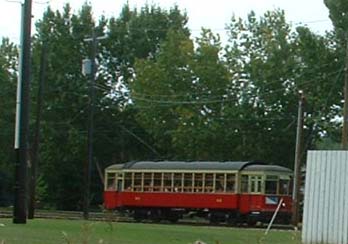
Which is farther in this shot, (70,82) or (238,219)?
(70,82)

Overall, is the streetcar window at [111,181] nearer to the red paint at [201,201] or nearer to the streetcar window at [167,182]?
the red paint at [201,201]

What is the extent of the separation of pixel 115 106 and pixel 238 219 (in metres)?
26.8

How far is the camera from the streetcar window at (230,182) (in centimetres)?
4688

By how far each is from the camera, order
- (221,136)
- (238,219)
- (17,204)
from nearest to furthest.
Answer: (17,204)
(238,219)
(221,136)

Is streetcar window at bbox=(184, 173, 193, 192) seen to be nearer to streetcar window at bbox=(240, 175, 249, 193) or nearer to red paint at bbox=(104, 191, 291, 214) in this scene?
red paint at bbox=(104, 191, 291, 214)

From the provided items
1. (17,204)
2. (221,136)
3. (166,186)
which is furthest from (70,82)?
(17,204)

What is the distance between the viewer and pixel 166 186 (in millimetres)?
48938

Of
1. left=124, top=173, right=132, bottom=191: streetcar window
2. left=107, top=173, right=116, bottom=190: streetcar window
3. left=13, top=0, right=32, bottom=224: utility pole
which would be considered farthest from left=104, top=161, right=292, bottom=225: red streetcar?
left=13, top=0, right=32, bottom=224: utility pole

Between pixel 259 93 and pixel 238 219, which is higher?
pixel 259 93

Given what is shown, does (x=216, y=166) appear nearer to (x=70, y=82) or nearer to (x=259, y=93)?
(x=259, y=93)

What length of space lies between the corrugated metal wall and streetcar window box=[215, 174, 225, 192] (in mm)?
25122

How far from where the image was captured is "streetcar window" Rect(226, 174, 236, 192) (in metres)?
46.9

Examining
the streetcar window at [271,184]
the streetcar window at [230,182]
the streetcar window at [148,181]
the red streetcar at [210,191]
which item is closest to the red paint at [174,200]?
the red streetcar at [210,191]

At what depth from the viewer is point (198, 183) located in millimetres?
47875
